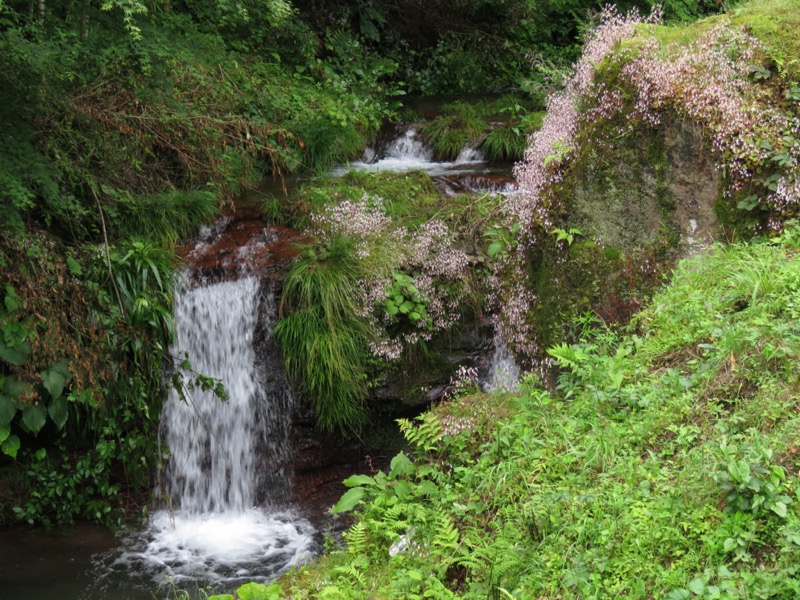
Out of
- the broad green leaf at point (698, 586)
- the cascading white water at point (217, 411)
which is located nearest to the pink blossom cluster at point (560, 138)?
the cascading white water at point (217, 411)

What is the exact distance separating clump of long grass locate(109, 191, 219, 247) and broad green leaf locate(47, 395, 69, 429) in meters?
1.76

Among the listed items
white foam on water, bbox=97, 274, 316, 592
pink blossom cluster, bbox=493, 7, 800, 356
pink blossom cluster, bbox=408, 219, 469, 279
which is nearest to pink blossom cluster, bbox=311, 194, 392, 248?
pink blossom cluster, bbox=408, 219, 469, 279

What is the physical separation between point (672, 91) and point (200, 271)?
4.32 metres

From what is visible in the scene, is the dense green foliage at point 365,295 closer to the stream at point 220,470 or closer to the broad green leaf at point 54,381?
the stream at point 220,470

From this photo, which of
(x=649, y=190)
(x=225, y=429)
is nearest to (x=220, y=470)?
(x=225, y=429)

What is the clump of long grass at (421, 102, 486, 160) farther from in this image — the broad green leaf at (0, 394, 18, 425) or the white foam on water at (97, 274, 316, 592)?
the broad green leaf at (0, 394, 18, 425)

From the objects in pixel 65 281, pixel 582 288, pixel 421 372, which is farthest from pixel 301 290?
pixel 582 288

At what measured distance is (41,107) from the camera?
604 cm

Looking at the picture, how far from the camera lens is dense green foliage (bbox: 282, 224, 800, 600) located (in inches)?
115

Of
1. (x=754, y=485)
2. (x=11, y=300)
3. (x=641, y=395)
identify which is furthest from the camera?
(x=11, y=300)

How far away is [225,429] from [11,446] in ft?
5.61

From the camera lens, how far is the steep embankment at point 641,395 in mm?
3037

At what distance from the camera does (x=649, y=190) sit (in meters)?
5.33

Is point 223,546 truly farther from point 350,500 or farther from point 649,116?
point 649,116
